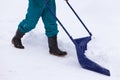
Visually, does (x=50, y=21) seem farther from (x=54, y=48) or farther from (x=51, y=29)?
(x=54, y=48)

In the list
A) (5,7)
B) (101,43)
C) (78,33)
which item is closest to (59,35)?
(78,33)

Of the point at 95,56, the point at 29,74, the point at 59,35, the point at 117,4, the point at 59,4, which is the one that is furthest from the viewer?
the point at 59,4

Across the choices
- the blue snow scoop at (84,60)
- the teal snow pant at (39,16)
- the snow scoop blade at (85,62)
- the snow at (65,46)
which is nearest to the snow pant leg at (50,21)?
the teal snow pant at (39,16)

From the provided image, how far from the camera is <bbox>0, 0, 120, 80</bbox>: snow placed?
5.02 metres

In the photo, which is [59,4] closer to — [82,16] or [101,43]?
[82,16]

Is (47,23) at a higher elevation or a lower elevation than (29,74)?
higher

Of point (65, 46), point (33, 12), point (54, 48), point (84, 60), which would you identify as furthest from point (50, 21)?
point (84, 60)

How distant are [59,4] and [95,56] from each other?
2.34m

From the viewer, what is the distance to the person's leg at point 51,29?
559cm

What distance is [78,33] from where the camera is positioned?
6.29m

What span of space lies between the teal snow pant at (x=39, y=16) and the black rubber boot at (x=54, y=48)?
2.9 inches

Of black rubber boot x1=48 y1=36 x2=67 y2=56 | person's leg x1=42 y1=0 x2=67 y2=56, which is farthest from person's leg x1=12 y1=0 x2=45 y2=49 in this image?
black rubber boot x1=48 y1=36 x2=67 y2=56

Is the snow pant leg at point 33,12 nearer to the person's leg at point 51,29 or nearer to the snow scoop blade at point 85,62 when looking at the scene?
the person's leg at point 51,29

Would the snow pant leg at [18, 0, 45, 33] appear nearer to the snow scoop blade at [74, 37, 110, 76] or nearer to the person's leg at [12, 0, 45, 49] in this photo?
the person's leg at [12, 0, 45, 49]
